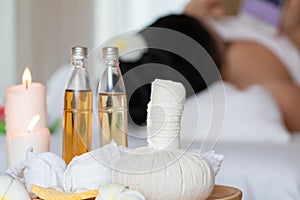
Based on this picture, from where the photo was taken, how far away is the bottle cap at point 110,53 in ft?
2.49

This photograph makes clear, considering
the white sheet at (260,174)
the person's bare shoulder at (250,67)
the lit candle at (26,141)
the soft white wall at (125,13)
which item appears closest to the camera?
the lit candle at (26,141)

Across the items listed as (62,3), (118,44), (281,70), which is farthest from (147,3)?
(118,44)

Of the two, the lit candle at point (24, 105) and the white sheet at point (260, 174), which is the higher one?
the lit candle at point (24, 105)

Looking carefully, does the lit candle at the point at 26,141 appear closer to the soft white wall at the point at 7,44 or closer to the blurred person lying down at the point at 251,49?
the blurred person lying down at the point at 251,49

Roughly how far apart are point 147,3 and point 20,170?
258cm

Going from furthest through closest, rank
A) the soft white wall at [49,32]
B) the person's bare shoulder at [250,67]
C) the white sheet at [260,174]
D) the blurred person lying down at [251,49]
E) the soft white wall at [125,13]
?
the soft white wall at [125,13] < the soft white wall at [49,32] < the person's bare shoulder at [250,67] < the blurred person lying down at [251,49] < the white sheet at [260,174]

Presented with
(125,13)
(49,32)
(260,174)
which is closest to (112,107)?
(260,174)

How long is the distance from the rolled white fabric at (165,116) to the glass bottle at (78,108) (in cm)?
10

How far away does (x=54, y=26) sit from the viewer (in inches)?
117

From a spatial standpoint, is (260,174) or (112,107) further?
(260,174)

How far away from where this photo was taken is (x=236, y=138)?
167cm

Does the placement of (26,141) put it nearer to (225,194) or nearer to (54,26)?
(225,194)

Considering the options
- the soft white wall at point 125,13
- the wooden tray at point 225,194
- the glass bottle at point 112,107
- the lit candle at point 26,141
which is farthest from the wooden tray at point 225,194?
the soft white wall at point 125,13

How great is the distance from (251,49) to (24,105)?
4.74 ft
